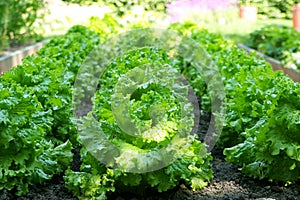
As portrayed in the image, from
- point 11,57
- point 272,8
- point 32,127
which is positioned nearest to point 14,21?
point 11,57

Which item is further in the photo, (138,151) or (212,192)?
(212,192)

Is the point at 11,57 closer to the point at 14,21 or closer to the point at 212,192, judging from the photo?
the point at 14,21

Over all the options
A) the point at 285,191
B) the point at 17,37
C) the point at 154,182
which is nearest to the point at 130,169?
the point at 154,182

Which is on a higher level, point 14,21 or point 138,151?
point 138,151

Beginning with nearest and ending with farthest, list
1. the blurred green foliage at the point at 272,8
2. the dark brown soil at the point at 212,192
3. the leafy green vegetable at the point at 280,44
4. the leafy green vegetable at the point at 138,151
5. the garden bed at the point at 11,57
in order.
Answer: the leafy green vegetable at the point at 138,151
the dark brown soil at the point at 212,192
the garden bed at the point at 11,57
the leafy green vegetable at the point at 280,44
the blurred green foliage at the point at 272,8

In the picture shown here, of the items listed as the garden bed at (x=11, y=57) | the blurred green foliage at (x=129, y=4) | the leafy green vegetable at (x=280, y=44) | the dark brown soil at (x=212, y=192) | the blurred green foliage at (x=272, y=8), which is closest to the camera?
the dark brown soil at (x=212, y=192)

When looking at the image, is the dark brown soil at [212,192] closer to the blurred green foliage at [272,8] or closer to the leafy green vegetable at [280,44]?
the leafy green vegetable at [280,44]

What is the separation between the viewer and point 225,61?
22.3ft

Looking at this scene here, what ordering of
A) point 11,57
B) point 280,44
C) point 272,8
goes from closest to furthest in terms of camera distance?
point 11,57 < point 280,44 < point 272,8

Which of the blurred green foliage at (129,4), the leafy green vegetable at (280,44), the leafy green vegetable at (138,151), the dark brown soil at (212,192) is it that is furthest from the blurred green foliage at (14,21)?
the leafy green vegetable at (138,151)

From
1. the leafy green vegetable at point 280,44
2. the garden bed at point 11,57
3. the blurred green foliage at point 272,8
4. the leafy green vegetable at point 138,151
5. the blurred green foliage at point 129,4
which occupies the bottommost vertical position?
the blurred green foliage at point 272,8

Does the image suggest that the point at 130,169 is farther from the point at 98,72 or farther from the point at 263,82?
the point at 98,72

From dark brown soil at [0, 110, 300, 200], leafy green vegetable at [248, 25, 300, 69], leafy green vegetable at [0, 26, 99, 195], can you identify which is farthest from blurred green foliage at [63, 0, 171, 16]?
dark brown soil at [0, 110, 300, 200]

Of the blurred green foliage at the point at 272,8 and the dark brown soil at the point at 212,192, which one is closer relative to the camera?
the dark brown soil at the point at 212,192
